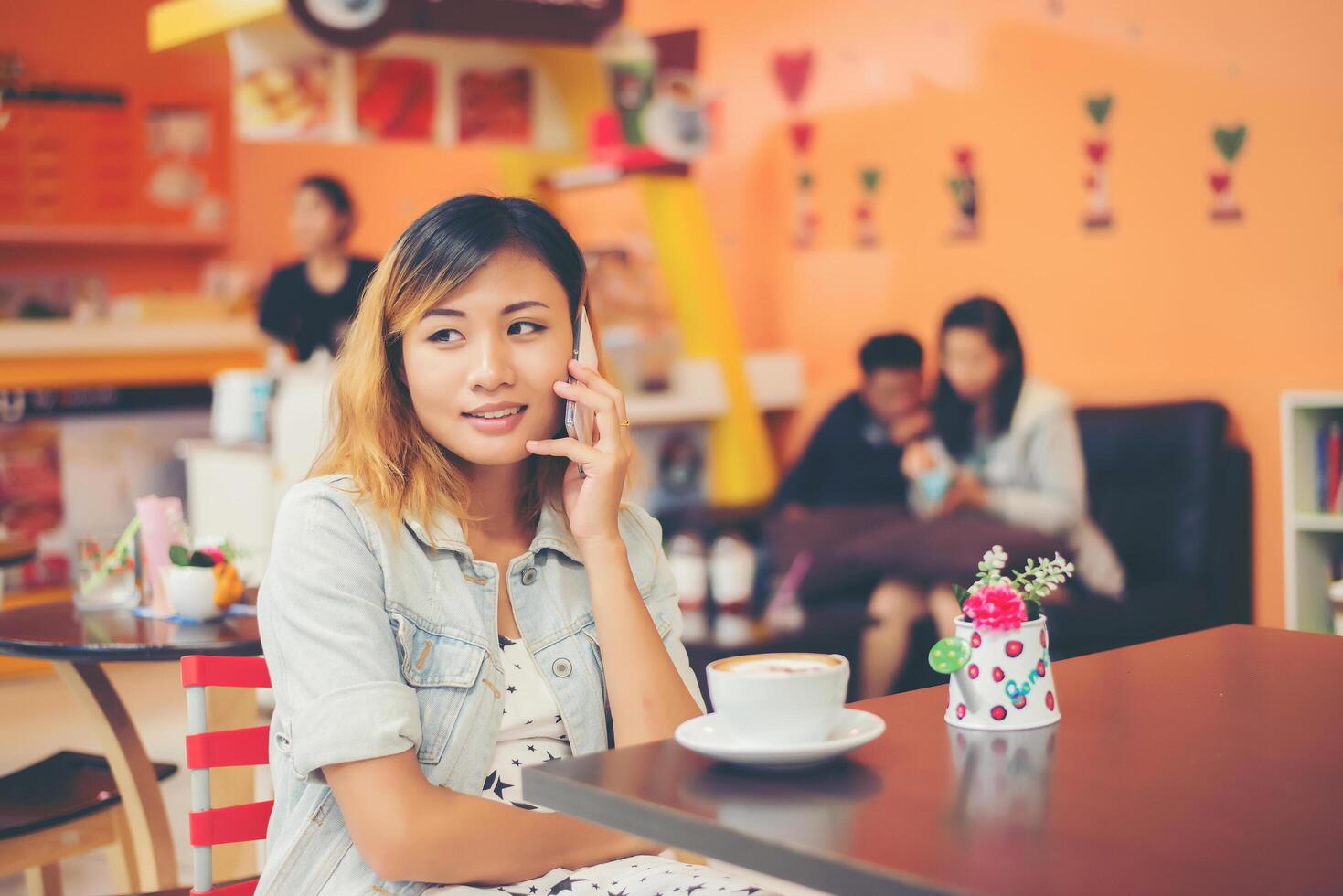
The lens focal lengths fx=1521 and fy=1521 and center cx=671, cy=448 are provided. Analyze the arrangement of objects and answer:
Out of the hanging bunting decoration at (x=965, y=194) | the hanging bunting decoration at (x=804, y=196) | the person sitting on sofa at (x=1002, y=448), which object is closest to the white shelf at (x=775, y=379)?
the hanging bunting decoration at (x=804, y=196)

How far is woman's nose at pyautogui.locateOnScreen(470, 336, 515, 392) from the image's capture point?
1.50 meters

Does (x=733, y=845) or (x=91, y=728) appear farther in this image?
(x=91, y=728)

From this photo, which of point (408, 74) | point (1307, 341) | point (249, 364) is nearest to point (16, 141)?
point (249, 364)

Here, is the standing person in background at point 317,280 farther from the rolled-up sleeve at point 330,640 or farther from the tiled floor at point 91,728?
the rolled-up sleeve at point 330,640

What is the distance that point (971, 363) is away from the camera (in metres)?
3.87

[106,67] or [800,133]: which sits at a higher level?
[106,67]

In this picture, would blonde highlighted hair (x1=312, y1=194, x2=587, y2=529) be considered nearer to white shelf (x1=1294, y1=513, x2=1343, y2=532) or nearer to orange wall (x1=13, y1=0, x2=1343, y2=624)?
white shelf (x1=1294, y1=513, x2=1343, y2=532)

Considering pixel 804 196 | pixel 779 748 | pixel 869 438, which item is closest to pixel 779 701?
pixel 779 748

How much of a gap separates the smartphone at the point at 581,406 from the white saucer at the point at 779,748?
1.45ft

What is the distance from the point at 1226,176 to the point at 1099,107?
441 mm

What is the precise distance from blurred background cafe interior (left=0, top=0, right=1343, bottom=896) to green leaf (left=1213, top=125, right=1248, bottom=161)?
0.05 ft

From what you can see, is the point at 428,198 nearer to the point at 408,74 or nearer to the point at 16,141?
the point at 16,141

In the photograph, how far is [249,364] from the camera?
6359 mm

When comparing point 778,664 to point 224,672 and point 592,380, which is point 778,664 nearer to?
point 592,380
